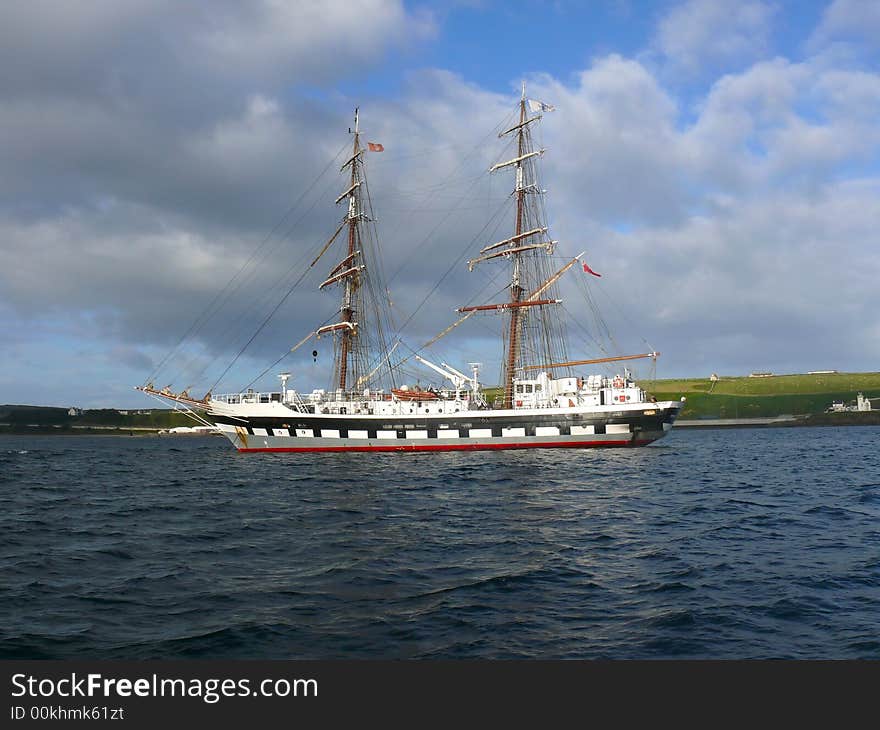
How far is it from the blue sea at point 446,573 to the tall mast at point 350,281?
49.6 meters

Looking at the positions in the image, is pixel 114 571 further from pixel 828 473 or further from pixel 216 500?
pixel 828 473

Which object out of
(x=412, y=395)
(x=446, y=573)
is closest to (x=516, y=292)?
(x=412, y=395)

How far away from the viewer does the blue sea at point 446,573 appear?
11.4 meters

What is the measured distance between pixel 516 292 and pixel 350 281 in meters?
23.1

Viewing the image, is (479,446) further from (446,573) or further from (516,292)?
(446,573)

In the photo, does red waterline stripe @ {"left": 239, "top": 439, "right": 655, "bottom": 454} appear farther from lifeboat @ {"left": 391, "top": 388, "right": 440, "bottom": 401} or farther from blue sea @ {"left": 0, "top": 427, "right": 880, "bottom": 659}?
blue sea @ {"left": 0, "top": 427, "right": 880, "bottom": 659}

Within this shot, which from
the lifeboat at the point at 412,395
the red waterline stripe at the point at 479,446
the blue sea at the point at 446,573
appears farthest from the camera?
the lifeboat at the point at 412,395

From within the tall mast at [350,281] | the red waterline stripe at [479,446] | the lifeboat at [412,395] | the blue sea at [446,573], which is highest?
the tall mast at [350,281]

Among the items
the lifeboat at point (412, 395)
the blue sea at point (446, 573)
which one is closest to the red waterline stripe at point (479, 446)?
the lifeboat at point (412, 395)

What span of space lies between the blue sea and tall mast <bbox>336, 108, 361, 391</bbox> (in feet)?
163

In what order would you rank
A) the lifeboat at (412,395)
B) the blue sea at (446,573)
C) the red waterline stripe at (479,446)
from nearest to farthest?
the blue sea at (446,573) < the red waterline stripe at (479,446) < the lifeboat at (412,395)

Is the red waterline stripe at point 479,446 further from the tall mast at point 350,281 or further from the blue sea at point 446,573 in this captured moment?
the blue sea at point 446,573

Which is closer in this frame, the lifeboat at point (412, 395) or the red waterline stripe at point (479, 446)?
the red waterline stripe at point (479, 446)

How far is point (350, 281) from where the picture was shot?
87375mm
